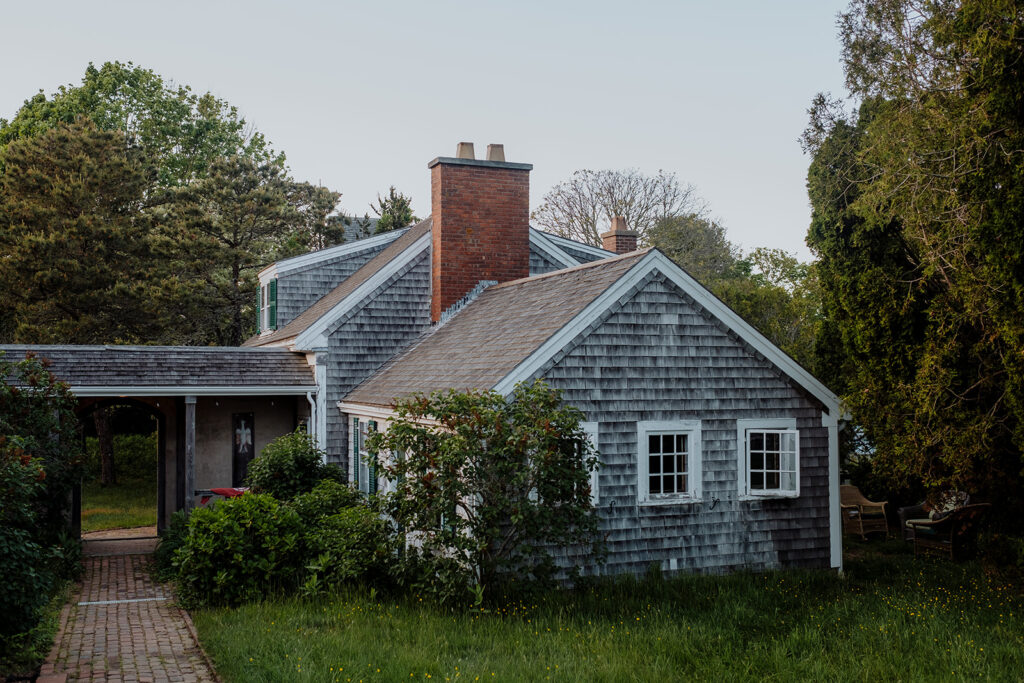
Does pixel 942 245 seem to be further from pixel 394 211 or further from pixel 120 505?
pixel 394 211

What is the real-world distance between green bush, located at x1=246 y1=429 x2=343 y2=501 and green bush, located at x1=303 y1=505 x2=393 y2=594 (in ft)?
9.02

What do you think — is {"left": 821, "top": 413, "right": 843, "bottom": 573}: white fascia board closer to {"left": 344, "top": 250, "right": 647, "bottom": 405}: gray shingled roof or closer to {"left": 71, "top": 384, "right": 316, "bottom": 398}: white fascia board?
{"left": 344, "top": 250, "right": 647, "bottom": 405}: gray shingled roof

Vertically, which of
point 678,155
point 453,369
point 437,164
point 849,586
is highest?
point 678,155

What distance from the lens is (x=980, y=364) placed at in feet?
37.4

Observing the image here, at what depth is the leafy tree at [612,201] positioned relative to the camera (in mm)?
38344

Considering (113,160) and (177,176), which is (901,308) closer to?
(113,160)

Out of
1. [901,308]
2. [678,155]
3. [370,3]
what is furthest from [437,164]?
[678,155]

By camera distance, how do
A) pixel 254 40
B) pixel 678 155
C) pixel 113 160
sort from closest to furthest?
pixel 254 40 → pixel 113 160 → pixel 678 155

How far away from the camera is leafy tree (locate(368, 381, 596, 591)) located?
9844mm

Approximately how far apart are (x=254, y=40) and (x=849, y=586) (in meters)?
16.9

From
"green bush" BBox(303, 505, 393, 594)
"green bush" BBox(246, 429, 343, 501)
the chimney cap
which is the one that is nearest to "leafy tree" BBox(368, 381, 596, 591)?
"green bush" BBox(303, 505, 393, 594)

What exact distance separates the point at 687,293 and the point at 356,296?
697 centimetres

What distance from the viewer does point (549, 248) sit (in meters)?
19.0

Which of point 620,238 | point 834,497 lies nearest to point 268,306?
point 620,238
